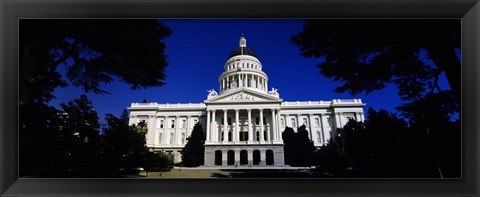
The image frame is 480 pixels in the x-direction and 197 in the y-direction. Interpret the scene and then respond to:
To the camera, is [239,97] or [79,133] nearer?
[79,133]

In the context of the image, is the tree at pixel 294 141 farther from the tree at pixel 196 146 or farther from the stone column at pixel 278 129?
the tree at pixel 196 146

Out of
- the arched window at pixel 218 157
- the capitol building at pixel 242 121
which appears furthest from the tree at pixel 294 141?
the arched window at pixel 218 157

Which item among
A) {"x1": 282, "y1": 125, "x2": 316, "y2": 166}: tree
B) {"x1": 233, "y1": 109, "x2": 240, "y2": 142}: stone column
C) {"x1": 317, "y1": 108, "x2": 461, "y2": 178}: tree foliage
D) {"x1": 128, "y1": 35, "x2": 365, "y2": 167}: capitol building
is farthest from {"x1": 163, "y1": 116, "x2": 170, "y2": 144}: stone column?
{"x1": 317, "y1": 108, "x2": 461, "y2": 178}: tree foliage

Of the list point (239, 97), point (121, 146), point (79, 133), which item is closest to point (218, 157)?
point (239, 97)

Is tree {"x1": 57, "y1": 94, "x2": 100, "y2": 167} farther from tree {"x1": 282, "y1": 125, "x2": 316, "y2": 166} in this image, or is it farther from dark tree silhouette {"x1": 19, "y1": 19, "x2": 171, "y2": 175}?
tree {"x1": 282, "y1": 125, "x2": 316, "y2": 166}

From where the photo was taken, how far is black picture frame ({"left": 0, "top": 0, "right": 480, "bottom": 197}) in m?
5.16

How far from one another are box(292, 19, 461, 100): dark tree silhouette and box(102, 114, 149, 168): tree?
215 inches

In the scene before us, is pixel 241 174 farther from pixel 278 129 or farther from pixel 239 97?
pixel 239 97

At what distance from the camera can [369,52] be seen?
689 cm
